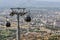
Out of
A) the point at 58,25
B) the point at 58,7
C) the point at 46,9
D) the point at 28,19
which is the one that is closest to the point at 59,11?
the point at 58,7

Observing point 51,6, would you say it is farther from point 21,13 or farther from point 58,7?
point 21,13

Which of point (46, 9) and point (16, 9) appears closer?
point (16, 9)

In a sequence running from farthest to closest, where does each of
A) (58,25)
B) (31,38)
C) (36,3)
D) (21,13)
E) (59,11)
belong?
(59,11)
(36,3)
(58,25)
(31,38)
(21,13)

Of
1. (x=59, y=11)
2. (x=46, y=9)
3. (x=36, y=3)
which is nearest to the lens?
(x=36, y=3)

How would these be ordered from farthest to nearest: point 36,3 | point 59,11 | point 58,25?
point 59,11 → point 36,3 → point 58,25

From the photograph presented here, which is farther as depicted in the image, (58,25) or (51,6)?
(51,6)

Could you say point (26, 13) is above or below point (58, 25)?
above

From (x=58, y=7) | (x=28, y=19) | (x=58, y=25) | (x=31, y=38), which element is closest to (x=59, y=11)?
(x=58, y=7)

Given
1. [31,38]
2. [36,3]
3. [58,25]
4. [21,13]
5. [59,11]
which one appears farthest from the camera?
[59,11]

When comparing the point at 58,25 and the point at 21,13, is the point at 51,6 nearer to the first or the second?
the point at 58,25
